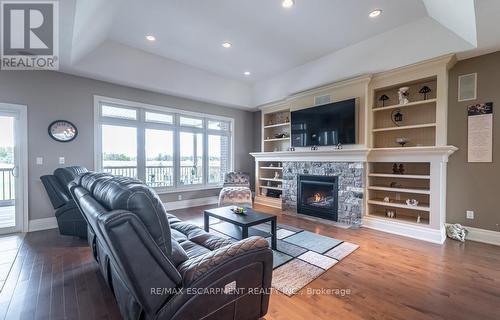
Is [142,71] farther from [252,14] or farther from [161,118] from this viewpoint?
[252,14]

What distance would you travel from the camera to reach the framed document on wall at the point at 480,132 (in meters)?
3.29

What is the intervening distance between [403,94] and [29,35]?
569 cm

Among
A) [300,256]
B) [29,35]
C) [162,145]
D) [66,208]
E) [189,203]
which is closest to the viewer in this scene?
[300,256]

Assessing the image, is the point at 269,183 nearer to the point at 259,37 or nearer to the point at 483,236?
the point at 259,37

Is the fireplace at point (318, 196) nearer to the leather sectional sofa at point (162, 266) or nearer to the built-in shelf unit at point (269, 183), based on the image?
the built-in shelf unit at point (269, 183)

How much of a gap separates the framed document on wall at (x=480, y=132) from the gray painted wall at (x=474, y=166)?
48 millimetres

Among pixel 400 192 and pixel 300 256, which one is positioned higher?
pixel 400 192

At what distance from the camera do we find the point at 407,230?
3639mm

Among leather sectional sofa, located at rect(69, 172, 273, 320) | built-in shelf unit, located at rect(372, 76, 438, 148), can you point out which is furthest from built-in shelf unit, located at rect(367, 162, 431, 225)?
leather sectional sofa, located at rect(69, 172, 273, 320)

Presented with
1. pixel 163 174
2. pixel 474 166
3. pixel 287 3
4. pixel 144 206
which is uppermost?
pixel 287 3

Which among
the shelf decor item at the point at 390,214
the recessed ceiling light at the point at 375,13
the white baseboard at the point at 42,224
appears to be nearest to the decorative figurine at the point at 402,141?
the shelf decor item at the point at 390,214

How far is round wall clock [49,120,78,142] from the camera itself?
156 inches

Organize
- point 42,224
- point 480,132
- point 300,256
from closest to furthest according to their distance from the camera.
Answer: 1. point 300,256
2. point 480,132
3. point 42,224

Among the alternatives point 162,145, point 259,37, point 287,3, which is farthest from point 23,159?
point 287,3
